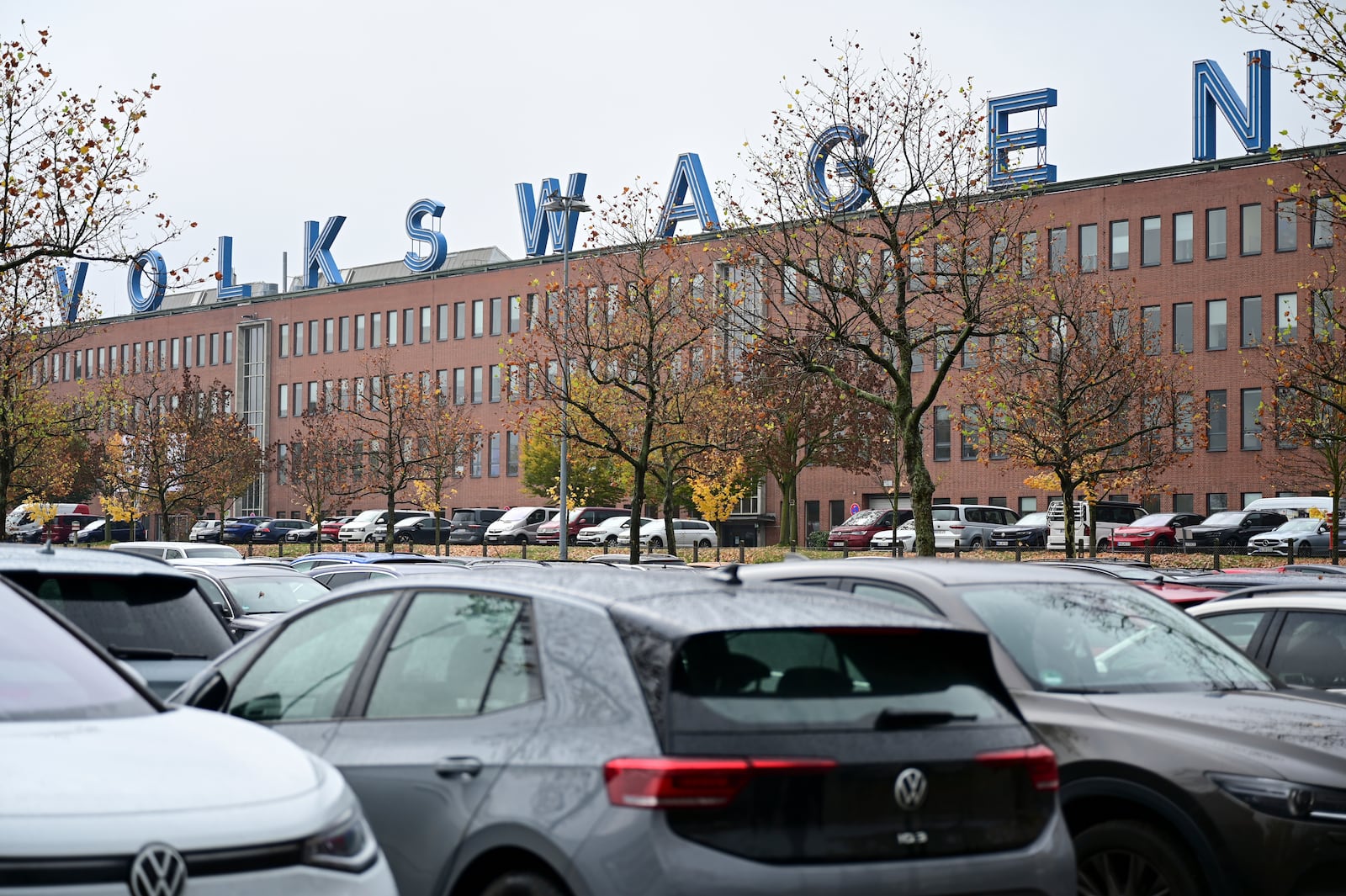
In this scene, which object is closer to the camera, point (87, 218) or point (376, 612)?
point (376, 612)

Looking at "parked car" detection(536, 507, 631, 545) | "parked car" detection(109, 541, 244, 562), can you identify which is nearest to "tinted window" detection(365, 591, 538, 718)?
"parked car" detection(109, 541, 244, 562)

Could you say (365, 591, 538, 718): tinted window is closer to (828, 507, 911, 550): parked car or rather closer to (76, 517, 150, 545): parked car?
(828, 507, 911, 550): parked car

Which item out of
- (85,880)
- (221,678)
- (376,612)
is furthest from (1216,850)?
(85,880)

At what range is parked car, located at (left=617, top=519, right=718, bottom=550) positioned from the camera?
59125mm

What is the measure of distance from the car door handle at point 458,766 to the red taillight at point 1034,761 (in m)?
1.49

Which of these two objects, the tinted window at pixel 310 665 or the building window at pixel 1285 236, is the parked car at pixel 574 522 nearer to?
the building window at pixel 1285 236

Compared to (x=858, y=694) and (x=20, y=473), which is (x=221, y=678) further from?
(x=20, y=473)

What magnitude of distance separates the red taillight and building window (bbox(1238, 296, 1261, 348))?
62210mm

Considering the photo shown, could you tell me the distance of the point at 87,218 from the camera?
22.7 metres

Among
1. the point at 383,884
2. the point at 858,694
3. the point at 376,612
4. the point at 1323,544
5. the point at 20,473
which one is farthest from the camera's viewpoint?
the point at 20,473

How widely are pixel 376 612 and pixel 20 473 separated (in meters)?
58.5

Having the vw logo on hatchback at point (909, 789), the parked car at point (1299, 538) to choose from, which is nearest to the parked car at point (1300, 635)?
the vw logo on hatchback at point (909, 789)

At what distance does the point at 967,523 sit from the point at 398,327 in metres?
44.5

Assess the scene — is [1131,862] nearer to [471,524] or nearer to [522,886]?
[522,886]
